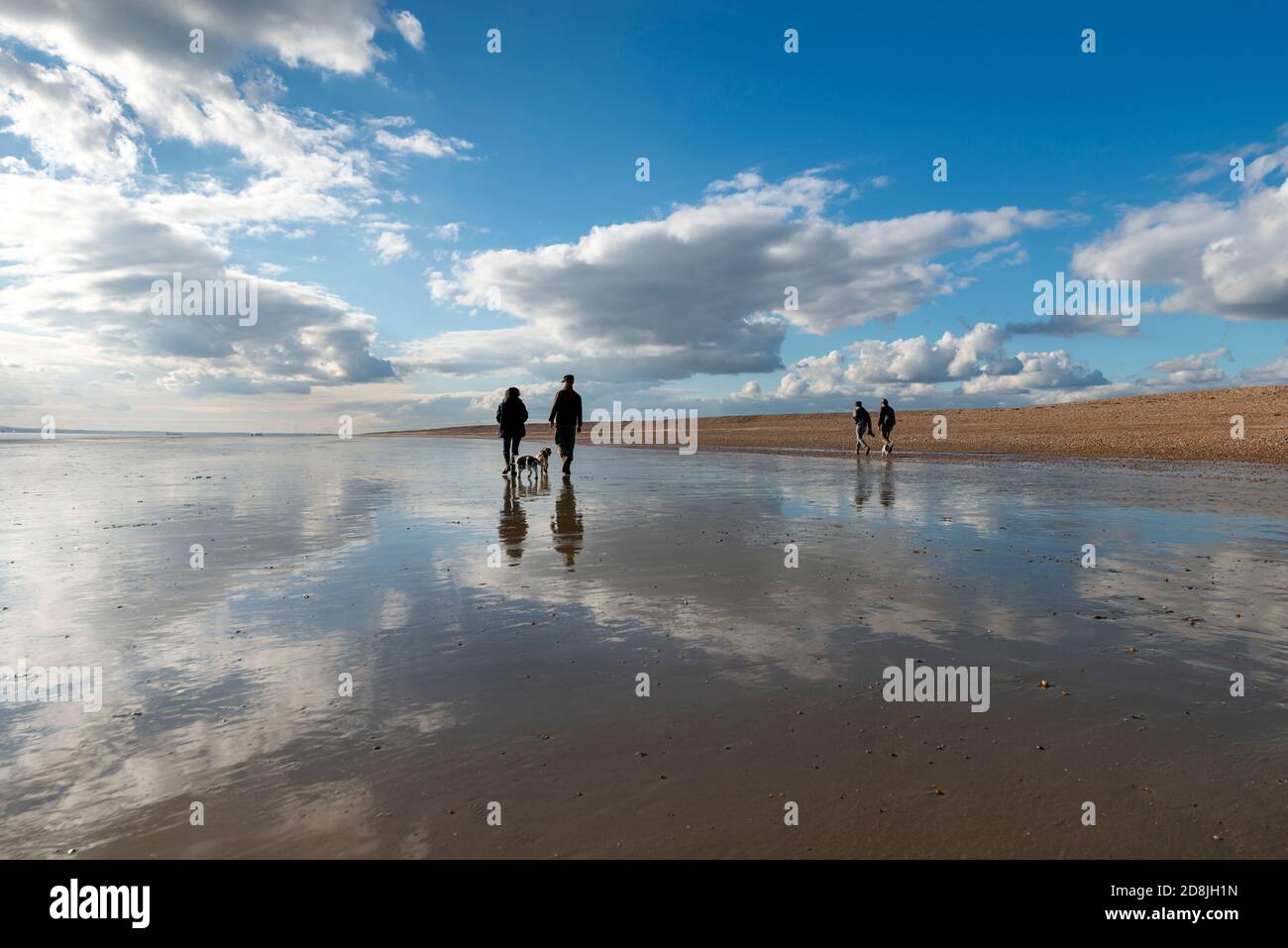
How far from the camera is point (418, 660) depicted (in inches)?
216

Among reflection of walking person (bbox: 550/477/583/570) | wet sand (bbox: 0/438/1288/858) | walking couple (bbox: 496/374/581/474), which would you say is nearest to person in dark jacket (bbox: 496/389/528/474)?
walking couple (bbox: 496/374/581/474)

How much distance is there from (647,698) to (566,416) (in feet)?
55.6

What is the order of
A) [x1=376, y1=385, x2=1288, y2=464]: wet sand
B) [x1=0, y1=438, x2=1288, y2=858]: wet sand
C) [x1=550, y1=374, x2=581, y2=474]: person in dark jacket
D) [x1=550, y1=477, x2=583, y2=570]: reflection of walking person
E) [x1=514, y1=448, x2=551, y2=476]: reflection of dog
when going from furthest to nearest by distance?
[x1=376, y1=385, x2=1288, y2=464]: wet sand, [x1=514, y1=448, x2=551, y2=476]: reflection of dog, [x1=550, y1=374, x2=581, y2=474]: person in dark jacket, [x1=550, y1=477, x2=583, y2=570]: reflection of walking person, [x1=0, y1=438, x2=1288, y2=858]: wet sand

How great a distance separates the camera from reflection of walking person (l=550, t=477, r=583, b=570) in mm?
10094

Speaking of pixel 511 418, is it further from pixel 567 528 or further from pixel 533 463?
pixel 567 528

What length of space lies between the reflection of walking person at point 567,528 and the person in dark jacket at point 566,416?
12.1 feet

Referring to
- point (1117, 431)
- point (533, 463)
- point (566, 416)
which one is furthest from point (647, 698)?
point (1117, 431)

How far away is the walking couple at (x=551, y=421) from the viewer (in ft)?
68.4

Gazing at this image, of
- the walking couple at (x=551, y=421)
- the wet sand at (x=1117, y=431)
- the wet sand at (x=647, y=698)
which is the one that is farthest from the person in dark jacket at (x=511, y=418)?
the wet sand at (x=1117, y=431)

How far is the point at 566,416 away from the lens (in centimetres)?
2123

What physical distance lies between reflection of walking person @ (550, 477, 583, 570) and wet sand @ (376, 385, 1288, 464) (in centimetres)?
2589

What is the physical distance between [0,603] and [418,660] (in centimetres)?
524

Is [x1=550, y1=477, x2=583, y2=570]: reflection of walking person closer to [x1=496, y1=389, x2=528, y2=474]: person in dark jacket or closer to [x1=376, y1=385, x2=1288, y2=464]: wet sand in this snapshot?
[x1=496, y1=389, x2=528, y2=474]: person in dark jacket

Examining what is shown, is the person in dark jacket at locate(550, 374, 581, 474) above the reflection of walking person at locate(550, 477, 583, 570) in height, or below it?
above
